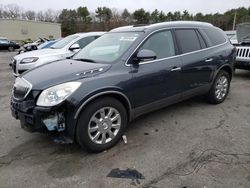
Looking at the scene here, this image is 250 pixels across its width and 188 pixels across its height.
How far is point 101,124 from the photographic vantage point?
3.27 m

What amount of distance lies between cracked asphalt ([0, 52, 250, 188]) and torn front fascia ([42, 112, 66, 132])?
48cm

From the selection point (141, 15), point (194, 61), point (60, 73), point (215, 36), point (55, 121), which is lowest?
point (55, 121)

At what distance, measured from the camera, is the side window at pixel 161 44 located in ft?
12.7

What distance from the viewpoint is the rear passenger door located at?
168 inches

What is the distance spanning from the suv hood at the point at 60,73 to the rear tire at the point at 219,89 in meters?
2.66

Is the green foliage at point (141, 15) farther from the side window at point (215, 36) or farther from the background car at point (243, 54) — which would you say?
the side window at point (215, 36)

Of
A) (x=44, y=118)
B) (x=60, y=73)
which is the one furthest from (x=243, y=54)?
(x=44, y=118)

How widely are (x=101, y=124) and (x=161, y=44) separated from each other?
5.65 feet

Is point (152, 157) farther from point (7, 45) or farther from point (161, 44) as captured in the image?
point (7, 45)

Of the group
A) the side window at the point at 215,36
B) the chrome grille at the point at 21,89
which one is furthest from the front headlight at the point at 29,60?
the side window at the point at 215,36

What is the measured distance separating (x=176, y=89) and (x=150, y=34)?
1.05 metres

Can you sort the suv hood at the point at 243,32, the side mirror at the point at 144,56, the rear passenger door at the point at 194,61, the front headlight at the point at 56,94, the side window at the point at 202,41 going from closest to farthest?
the front headlight at the point at 56,94
the side mirror at the point at 144,56
the rear passenger door at the point at 194,61
the side window at the point at 202,41
the suv hood at the point at 243,32

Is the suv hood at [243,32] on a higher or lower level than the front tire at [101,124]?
higher

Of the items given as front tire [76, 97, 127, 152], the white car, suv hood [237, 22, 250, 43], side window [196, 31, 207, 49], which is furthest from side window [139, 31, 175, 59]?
suv hood [237, 22, 250, 43]
